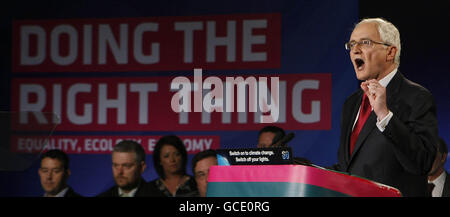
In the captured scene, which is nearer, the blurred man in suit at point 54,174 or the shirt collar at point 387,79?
the shirt collar at point 387,79

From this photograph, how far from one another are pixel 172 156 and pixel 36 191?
1.22m

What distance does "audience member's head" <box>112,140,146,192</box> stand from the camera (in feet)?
15.9

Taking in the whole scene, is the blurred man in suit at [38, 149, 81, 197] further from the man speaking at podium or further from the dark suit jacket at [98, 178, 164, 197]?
the man speaking at podium

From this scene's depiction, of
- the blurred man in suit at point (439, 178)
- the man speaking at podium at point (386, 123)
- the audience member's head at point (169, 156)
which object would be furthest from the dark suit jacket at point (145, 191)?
the man speaking at podium at point (386, 123)

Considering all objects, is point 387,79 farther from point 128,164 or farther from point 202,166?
point 128,164

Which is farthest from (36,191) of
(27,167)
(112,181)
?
(112,181)

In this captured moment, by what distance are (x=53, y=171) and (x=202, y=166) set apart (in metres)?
1.29

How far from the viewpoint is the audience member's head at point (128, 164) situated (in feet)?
15.9

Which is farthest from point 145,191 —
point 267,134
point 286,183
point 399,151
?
point 286,183

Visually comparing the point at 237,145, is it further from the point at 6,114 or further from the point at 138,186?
the point at 6,114

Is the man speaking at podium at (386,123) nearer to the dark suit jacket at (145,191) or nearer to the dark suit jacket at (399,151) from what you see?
the dark suit jacket at (399,151)

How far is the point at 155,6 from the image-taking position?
526 cm

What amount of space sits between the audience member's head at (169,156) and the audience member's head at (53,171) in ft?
2.40

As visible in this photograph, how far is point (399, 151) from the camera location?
227cm
